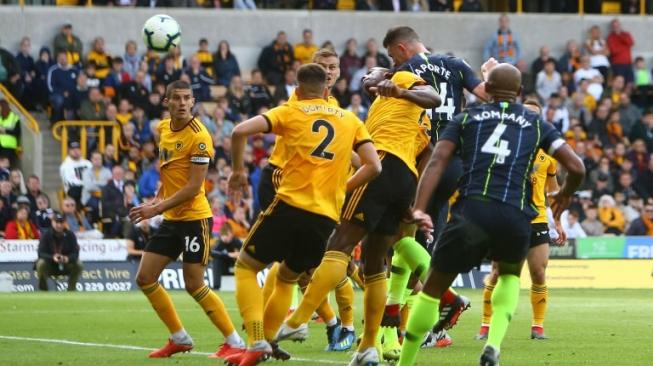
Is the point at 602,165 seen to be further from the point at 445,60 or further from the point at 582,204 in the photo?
the point at 445,60

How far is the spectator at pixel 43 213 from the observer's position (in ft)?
89.5

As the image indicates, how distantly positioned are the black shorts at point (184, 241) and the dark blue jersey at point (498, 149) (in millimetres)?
3339

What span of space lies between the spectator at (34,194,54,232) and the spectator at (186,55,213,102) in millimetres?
4967

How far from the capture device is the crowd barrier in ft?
86.1

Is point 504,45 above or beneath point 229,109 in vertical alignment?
above

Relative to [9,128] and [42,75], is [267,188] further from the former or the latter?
[42,75]

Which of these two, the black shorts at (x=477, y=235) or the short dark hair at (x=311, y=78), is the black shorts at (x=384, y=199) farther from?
the black shorts at (x=477, y=235)

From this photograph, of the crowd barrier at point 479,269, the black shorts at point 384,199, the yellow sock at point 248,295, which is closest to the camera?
the yellow sock at point 248,295

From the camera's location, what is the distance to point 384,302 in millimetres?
11258

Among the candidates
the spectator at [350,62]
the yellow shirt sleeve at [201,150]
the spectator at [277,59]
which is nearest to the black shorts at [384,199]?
the yellow shirt sleeve at [201,150]

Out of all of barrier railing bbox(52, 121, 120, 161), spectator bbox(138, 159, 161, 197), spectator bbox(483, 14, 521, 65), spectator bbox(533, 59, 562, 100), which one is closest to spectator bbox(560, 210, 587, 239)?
spectator bbox(533, 59, 562, 100)

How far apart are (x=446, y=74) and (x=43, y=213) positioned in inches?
632

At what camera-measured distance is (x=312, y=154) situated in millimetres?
10648

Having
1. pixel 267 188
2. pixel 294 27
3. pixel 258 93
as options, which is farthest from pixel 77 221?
pixel 267 188
